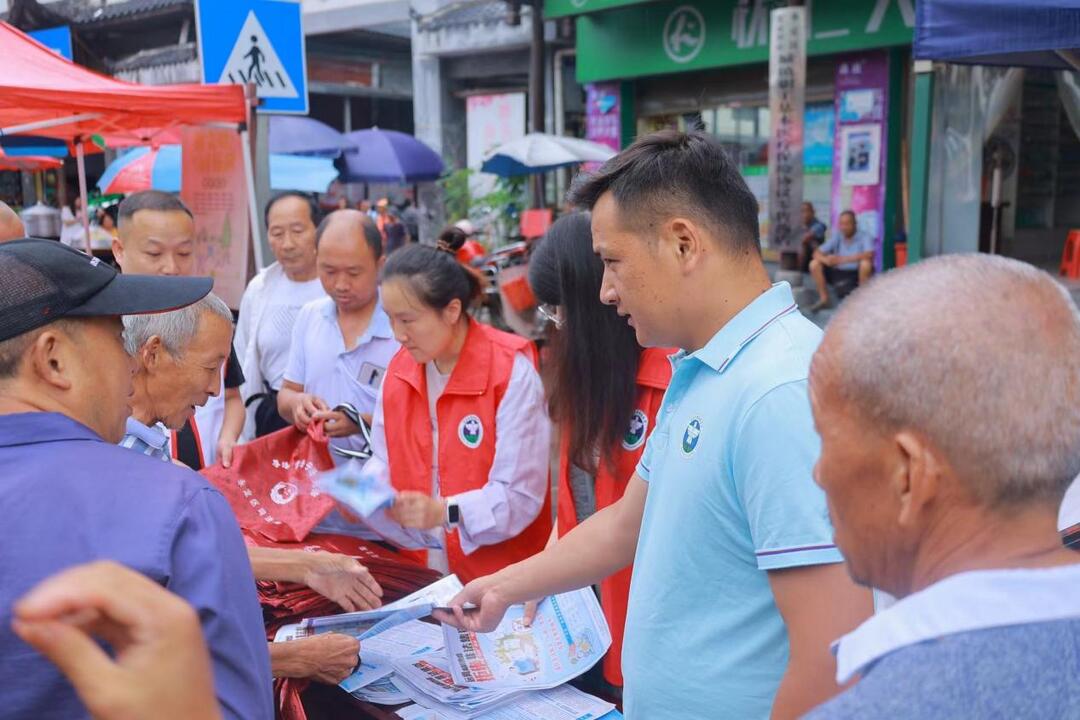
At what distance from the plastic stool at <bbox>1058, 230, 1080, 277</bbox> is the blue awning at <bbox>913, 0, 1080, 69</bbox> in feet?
17.1

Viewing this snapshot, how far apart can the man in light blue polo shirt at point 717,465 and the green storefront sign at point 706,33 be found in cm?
915

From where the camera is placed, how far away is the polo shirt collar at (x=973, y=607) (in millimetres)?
746

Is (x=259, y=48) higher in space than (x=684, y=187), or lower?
higher

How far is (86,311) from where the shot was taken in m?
1.26

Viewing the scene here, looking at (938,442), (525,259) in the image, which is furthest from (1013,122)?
(938,442)

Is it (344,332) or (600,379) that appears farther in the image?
(344,332)

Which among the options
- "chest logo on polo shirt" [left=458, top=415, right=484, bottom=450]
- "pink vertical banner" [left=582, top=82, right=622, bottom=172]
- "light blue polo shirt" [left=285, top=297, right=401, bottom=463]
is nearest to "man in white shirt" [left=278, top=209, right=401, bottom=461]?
"light blue polo shirt" [left=285, top=297, right=401, bottom=463]

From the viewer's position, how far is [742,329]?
1458mm

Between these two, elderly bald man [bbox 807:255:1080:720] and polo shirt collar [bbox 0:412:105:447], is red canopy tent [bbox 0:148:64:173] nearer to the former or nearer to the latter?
polo shirt collar [bbox 0:412:105:447]

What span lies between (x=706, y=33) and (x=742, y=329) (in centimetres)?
1079

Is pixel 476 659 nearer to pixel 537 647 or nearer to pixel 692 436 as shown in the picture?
pixel 537 647

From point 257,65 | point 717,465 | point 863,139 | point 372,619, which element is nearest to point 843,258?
point 863,139

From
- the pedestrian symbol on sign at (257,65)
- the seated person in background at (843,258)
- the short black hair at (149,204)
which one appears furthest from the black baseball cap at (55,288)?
the seated person in background at (843,258)

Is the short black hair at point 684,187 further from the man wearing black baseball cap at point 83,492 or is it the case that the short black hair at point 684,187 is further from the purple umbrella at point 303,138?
the purple umbrella at point 303,138
